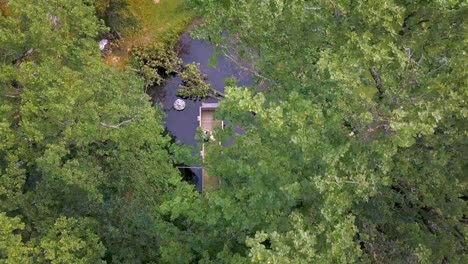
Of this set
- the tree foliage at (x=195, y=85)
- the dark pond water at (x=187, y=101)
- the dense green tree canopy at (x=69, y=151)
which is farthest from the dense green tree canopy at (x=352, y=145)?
the dark pond water at (x=187, y=101)

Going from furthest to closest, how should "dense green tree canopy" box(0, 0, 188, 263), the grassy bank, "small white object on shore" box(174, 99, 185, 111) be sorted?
"small white object on shore" box(174, 99, 185, 111) < the grassy bank < "dense green tree canopy" box(0, 0, 188, 263)

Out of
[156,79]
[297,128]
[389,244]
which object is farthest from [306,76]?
[156,79]

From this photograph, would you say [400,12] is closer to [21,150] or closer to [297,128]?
[297,128]

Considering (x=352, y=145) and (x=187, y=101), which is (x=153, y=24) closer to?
(x=187, y=101)

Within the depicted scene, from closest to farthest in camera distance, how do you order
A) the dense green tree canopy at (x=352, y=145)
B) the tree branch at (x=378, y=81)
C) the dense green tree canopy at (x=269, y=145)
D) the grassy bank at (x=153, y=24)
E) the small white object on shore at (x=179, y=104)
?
the dense green tree canopy at (x=352, y=145), the dense green tree canopy at (x=269, y=145), the tree branch at (x=378, y=81), the grassy bank at (x=153, y=24), the small white object on shore at (x=179, y=104)

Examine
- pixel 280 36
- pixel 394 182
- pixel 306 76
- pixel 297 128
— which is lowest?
pixel 394 182

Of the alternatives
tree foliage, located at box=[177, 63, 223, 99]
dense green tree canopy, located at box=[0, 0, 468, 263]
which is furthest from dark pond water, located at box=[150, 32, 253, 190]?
dense green tree canopy, located at box=[0, 0, 468, 263]

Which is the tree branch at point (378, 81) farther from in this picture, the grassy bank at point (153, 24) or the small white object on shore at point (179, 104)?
the grassy bank at point (153, 24)

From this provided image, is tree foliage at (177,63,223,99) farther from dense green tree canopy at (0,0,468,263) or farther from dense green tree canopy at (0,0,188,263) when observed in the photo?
dense green tree canopy at (0,0,188,263)
